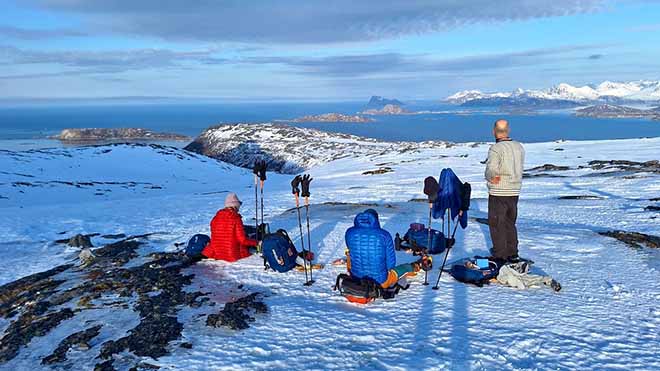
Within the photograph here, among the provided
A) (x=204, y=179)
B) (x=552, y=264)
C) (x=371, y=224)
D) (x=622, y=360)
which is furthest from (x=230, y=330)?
(x=204, y=179)

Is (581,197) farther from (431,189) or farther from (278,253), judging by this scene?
(278,253)

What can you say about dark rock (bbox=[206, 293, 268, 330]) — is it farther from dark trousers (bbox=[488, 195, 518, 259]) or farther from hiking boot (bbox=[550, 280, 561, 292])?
hiking boot (bbox=[550, 280, 561, 292])

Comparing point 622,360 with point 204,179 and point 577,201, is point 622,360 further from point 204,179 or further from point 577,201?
point 204,179

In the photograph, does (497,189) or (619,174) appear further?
(619,174)

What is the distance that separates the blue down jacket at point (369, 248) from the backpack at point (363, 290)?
0.15 metres

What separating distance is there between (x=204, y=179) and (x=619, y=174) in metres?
51.6

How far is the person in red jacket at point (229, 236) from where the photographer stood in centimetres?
1128

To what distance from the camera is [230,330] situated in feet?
24.8

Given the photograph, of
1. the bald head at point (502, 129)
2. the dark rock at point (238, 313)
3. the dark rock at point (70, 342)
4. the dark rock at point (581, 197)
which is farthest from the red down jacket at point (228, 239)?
the dark rock at point (581, 197)

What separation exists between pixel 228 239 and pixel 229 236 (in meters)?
0.08

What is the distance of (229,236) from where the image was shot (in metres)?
11.5

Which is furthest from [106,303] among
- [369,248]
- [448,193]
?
[448,193]

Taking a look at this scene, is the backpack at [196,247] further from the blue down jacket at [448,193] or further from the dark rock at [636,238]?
the dark rock at [636,238]

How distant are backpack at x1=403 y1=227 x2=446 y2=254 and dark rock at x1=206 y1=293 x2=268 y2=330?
500 centimetres
